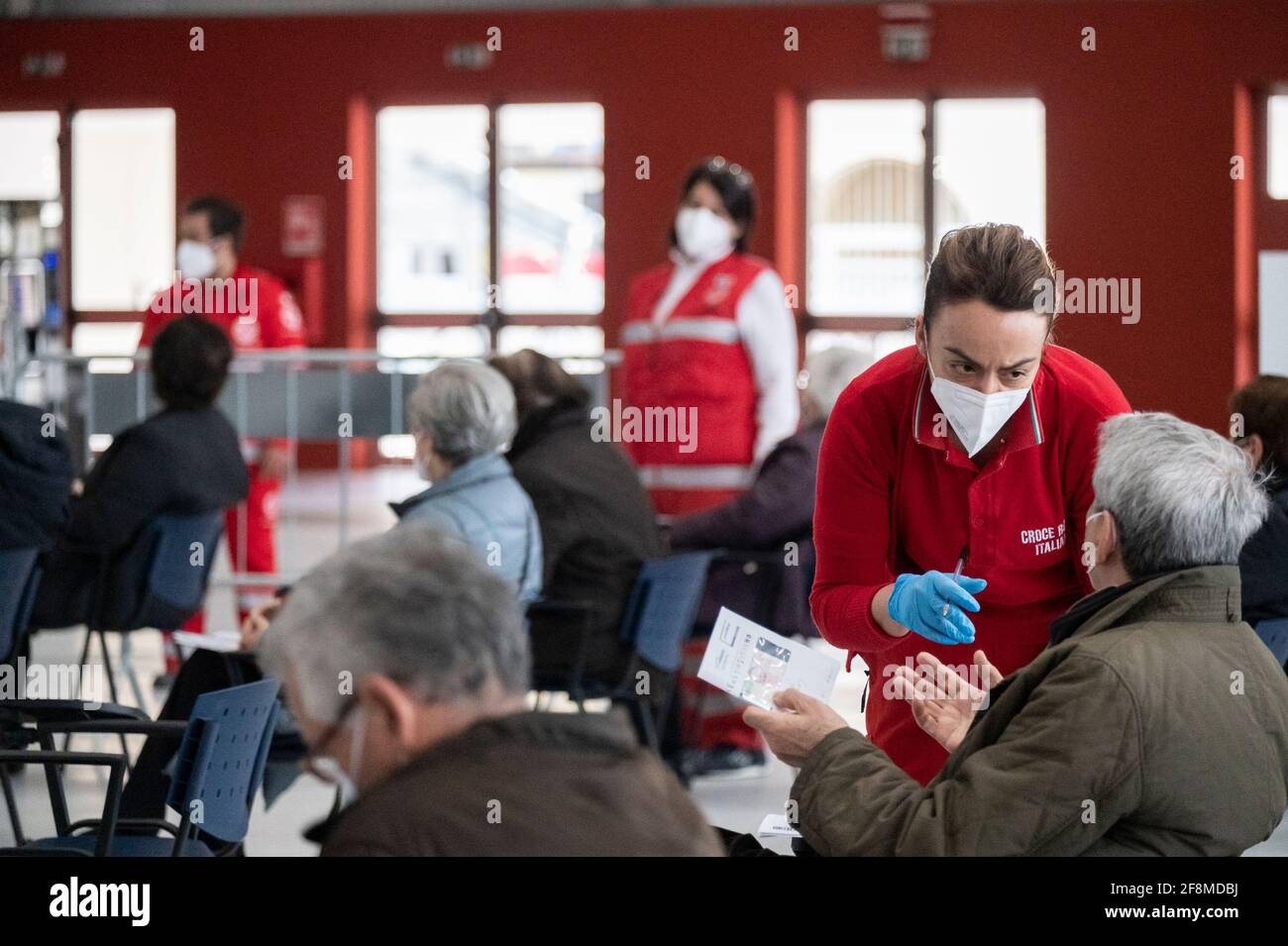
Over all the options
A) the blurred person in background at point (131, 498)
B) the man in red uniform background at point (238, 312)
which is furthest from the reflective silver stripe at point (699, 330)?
the man in red uniform background at point (238, 312)

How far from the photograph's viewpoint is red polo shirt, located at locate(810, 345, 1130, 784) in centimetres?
214

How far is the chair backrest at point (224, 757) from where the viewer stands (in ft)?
7.98

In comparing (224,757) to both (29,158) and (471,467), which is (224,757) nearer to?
(471,467)

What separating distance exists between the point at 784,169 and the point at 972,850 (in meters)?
9.71

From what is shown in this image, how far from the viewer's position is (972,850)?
5.89 feet

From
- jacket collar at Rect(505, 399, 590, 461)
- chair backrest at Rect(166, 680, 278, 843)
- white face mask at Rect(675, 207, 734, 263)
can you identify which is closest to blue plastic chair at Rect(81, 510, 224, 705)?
jacket collar at Rect(505, 399, 590, 461)

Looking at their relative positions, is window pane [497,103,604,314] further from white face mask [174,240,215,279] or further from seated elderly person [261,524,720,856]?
seated elderly person [261,524,720,856]

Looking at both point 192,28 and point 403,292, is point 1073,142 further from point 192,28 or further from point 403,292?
point 192,28

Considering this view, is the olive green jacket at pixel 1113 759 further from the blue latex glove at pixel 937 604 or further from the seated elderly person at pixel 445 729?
the seated elderly person at pixel 445 729

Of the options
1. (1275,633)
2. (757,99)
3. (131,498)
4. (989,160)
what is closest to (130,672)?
(131,498)

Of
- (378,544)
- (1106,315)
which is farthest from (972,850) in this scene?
(1106,315)

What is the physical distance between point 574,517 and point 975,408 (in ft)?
7.47

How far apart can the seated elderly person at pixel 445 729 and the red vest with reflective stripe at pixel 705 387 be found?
368cm

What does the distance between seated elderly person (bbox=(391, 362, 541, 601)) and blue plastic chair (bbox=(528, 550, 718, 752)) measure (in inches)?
18.3
